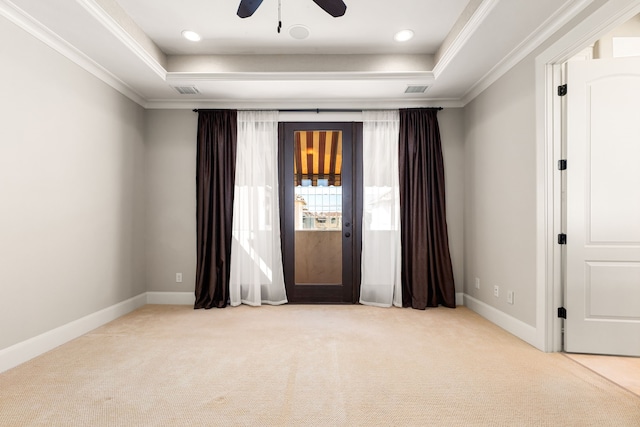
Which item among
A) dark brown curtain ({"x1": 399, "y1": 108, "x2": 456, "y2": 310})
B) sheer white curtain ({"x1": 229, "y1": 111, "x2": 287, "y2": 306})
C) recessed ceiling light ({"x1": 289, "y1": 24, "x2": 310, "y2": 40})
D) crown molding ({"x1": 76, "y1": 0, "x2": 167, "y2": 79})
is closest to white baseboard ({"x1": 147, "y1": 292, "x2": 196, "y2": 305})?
sheer white curtain ({"x1": 229, "y1": 111, "x2": 287, "y2": 306})

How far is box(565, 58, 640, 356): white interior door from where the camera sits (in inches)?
97.9

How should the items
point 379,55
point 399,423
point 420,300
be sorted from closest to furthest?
point 399,423, point 379,55, point 420,300

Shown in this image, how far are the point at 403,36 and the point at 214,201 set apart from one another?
2.79 metres

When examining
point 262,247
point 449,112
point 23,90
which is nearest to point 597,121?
point 449,112

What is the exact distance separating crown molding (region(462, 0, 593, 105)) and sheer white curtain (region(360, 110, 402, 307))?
1027mm

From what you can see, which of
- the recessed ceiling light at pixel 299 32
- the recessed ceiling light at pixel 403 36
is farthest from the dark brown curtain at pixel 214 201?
the recessed ceiling light at pixel 403 36

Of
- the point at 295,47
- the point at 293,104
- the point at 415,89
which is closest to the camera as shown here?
the point at 295,47

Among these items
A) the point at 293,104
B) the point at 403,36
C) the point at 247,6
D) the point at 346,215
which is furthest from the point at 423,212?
the point at 247,6

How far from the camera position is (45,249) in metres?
2.69

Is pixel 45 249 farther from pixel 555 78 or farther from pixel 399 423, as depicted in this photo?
pixel 555 78

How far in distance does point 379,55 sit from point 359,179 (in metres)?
1.44

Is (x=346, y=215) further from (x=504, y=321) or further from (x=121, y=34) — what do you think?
(x=121, y=34)

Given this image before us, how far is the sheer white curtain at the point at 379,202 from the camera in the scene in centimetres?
414

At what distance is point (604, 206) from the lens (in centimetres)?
252
